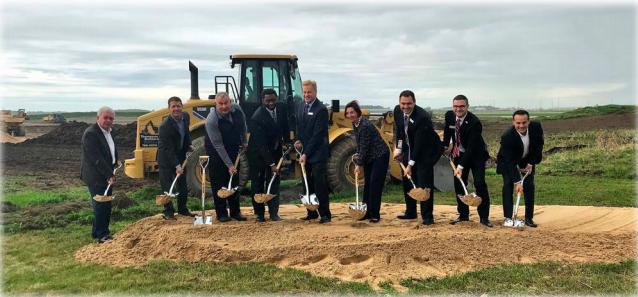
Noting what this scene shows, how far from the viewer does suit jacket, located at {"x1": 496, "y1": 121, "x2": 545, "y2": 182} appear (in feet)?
19.4

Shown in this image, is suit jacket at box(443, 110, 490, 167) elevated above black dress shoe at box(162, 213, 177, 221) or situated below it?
above

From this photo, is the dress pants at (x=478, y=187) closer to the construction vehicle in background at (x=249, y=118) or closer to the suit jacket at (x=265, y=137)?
the suit jacket at (x=265, y=137)

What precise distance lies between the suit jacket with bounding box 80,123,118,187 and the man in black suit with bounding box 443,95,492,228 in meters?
4.27

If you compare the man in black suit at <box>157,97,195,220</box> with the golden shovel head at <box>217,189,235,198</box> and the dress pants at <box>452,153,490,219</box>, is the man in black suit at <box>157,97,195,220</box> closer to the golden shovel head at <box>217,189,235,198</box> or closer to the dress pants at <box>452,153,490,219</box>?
the golden shovel head at <box>217,189,235,198</box>

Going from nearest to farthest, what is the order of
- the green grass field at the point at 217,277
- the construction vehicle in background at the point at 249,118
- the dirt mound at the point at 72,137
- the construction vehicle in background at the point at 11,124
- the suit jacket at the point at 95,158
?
the green grass field at the point at 217,277, the suit jacket at the point at 95,158, the construction vehicle in background at the point at 249,118, the dirt mound at the point at 72,137, the construction vehicle in background at the point at 11,124

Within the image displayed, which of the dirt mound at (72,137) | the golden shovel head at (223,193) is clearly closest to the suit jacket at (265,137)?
the golden shovel head at (223,193)

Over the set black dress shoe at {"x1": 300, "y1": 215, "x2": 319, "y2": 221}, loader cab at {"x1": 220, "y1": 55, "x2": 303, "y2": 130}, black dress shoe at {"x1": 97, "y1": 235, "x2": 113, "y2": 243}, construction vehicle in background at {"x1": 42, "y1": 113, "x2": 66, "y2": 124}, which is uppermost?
loader cab at {"x1": 220, "y1": 55, "x2": 303, "y2": 130}

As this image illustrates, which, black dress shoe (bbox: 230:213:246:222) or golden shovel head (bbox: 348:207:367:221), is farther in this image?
Result: black dress shoe (bbox: 230:213:246:222)

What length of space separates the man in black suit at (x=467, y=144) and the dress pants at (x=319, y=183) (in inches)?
64.7

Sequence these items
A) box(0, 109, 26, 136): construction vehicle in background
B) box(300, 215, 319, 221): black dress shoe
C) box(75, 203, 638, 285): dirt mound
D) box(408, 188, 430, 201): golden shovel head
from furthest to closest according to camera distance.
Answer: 1. box(0, 109, 26, 136): construction vehicle in background
2. box(300, 215, 319, 221): black dress shoe
3. box(408, 188, 430, 201): golden shovel head
4. box(75, 203, 638, 285): dirt mound

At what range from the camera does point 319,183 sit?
20.4 feet

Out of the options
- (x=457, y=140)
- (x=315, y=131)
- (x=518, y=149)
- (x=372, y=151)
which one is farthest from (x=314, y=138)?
(x=518, y=149)

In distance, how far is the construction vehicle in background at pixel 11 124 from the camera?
28.8 meters

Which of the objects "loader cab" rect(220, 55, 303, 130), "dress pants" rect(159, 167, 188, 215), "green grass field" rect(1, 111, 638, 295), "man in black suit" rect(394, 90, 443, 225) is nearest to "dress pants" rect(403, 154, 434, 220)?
"man in black suit" rect(394, 90, 443, 225)
